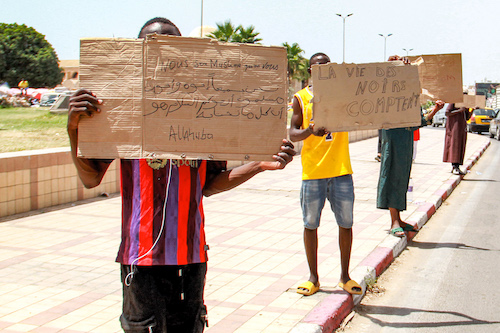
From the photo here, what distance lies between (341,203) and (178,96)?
2730mm

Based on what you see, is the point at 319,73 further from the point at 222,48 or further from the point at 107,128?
the point at 107,128

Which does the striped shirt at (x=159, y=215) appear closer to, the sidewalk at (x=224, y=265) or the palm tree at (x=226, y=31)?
the sidewalk at (x=224, y=265)

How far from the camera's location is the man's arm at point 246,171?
8.70 ft

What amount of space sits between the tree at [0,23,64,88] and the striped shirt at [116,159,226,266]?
6817cm

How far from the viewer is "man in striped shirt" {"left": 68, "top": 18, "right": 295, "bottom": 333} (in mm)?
2625

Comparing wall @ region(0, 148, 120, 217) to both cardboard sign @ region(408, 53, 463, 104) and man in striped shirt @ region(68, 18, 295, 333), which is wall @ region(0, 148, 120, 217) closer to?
cardboard sign @ region(408, 53, 463, 104)

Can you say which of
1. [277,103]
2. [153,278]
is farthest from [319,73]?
[153,278]

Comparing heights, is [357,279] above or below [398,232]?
below

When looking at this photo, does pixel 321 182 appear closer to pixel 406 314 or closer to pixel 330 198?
pixel 330 198

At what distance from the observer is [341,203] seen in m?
5.06

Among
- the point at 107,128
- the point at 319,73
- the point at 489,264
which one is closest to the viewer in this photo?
the point at 107,128

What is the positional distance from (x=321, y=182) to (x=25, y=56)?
218ft

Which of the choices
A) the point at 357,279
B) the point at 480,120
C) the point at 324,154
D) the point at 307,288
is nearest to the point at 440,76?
the point at 324,154

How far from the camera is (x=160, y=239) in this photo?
264 cm
